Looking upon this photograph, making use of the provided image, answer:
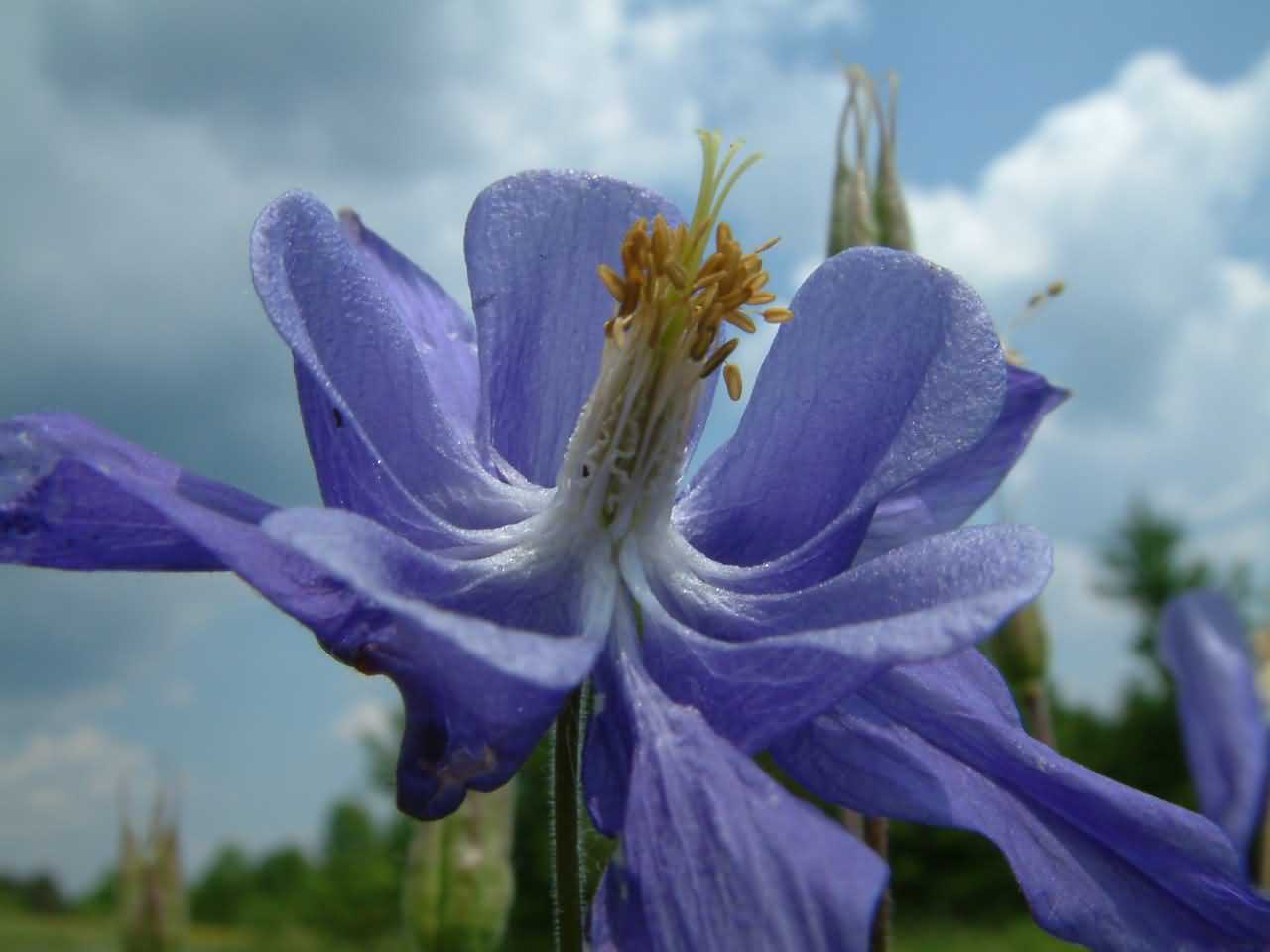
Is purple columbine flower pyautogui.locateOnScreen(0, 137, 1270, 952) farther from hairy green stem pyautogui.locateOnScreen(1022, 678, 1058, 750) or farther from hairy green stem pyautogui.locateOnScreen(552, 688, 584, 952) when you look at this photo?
hairy green stem pyautogui.locateOnScreen(1022, 678, 1058, 750)

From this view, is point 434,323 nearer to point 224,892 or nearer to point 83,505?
point 83,505

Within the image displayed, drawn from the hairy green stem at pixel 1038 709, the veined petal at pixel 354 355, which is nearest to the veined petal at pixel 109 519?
the veined petal at pixel 354 355

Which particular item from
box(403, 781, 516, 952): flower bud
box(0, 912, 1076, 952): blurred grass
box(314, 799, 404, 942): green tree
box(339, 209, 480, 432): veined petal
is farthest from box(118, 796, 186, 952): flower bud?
box(314, 799, 404, 942): green tree

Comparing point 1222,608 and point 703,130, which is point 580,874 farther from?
point 1222,608

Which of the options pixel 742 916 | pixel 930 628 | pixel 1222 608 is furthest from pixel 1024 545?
pixel 1222 608

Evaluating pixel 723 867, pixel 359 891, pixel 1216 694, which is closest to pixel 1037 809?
pixel 723 867

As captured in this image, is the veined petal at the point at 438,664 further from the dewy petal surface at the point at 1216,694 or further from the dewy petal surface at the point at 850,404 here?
the dewy petal surface at the point at 1216,694
